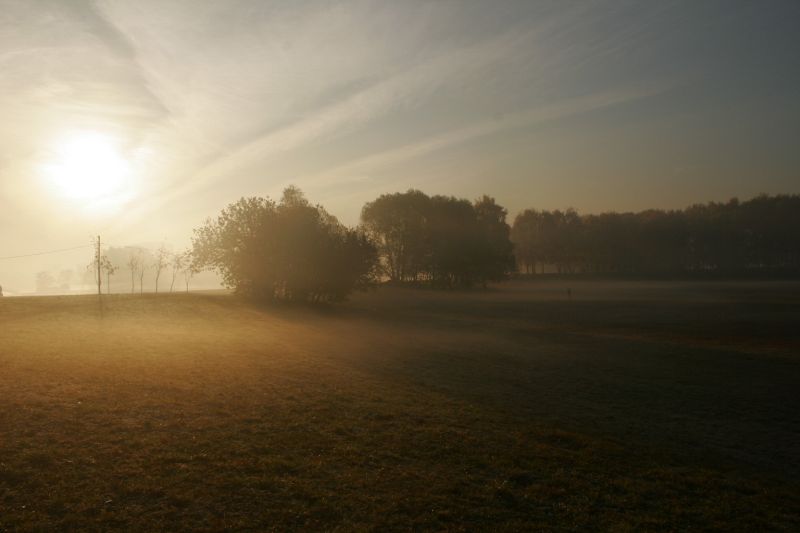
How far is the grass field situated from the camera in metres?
9.85

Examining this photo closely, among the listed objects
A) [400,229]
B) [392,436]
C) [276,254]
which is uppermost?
[400,229]

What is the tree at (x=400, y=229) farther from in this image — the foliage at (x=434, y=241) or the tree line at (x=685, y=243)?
the tree line at (x=685, y=243)

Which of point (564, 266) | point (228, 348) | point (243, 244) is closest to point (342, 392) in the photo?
point (228, 348)

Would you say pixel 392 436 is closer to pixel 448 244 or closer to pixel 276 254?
pixel 276 254

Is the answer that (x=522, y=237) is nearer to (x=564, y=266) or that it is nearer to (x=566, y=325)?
(x=564, y=266)

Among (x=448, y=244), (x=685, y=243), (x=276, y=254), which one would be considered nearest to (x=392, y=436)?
(x=276, y=254)

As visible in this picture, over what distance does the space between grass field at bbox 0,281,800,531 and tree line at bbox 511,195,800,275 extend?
127847 mm

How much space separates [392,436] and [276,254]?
48.2 meters

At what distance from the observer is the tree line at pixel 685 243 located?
14688cm

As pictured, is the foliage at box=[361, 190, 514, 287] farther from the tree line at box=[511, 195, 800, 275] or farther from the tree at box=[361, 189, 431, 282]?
the tree line at box=[511, 195, 800, 275]

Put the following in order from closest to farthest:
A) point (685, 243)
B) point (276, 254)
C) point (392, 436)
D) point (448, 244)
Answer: point (392, 436) < point (276, 254) < point (448, 244) < point (685, 243)

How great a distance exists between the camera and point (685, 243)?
496ft

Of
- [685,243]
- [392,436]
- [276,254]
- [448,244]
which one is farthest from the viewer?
[685,243]

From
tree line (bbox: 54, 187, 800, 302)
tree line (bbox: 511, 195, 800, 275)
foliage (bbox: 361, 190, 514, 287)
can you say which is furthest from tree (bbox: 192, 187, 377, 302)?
tree line (bbox: 511, 195, 800, 275)
